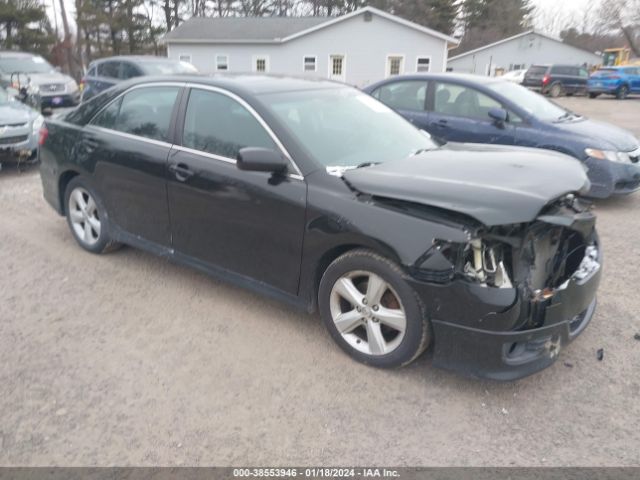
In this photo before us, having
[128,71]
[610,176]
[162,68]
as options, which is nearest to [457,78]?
[610,176]

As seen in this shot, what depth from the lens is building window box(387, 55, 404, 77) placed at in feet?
107

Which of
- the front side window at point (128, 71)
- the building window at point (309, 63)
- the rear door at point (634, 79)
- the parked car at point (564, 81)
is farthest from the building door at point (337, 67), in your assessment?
the front side window at point (128, 71)

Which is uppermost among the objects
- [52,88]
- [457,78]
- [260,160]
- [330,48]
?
[330,48]

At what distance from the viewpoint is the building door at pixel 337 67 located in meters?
32.7

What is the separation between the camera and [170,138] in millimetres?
4043

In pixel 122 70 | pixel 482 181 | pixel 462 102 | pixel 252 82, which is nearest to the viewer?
pixel 482 181

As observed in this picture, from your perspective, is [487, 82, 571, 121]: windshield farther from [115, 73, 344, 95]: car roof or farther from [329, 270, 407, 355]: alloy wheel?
[329, 270, 407, 355]: alloy wheel

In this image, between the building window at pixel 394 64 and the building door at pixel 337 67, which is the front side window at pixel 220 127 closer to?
the building door at pixel 337 67

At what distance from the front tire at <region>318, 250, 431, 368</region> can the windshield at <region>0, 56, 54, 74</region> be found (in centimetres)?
1625

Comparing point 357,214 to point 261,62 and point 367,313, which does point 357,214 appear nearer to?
point 367,313

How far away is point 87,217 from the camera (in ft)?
16.1

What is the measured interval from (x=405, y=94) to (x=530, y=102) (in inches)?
68.4

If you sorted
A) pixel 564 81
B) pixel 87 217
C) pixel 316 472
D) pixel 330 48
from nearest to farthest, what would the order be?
1. pixel 316 472
2. pixel 87 217
3. pixel 564 81
4. pixel 330 48

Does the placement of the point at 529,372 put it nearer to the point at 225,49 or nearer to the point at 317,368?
the point at 317,368
